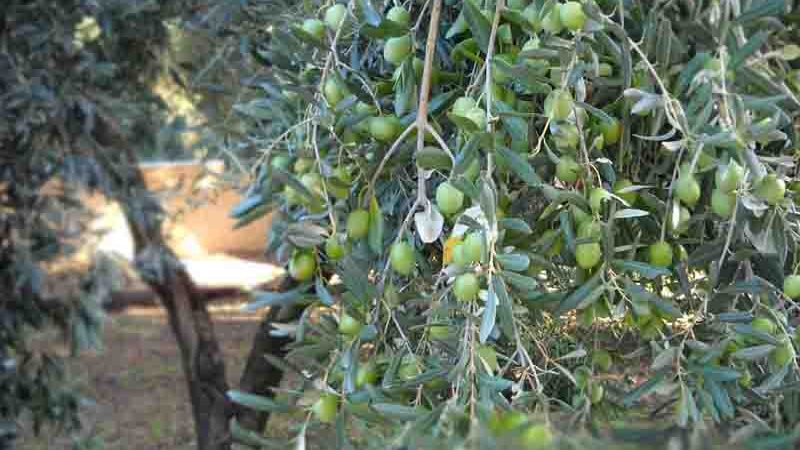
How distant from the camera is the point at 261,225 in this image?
277 inches

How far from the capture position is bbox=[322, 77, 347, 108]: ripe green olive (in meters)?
1.19

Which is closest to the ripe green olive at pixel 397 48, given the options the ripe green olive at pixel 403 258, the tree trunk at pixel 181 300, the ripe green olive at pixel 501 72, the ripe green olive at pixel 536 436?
the ripe green olive at pixel 501 72

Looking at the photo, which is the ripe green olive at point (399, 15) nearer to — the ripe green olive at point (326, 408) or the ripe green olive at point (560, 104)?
the ripe green olive at point (560, 104)

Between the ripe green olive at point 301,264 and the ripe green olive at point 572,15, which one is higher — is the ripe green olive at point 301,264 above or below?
below

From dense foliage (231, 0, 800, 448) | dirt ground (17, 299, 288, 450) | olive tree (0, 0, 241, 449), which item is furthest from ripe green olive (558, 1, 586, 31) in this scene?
dirt ground (17, 299, 288, 450)

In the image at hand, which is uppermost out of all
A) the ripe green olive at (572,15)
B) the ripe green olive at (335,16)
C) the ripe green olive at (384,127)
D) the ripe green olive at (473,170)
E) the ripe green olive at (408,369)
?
the ripe green olive at (572,15)

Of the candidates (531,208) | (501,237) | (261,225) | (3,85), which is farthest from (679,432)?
(261,225)

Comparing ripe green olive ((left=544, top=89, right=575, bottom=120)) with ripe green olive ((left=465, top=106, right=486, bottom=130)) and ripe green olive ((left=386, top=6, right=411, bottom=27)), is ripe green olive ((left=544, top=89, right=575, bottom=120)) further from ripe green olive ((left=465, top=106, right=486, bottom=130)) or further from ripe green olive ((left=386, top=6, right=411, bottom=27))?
ripe green olive ((left=386, top=6, right=411, bottom=27))

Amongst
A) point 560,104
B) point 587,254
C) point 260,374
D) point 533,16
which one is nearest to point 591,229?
point 587,254

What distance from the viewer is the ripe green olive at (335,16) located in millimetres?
1215

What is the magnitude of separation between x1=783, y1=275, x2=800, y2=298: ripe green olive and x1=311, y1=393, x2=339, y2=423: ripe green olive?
50 centimetres

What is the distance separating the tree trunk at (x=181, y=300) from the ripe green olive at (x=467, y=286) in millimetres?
2387

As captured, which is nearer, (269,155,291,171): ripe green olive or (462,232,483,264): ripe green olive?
(462,232,483,264): ripe green olive

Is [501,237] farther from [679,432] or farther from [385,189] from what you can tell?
[679,432]
